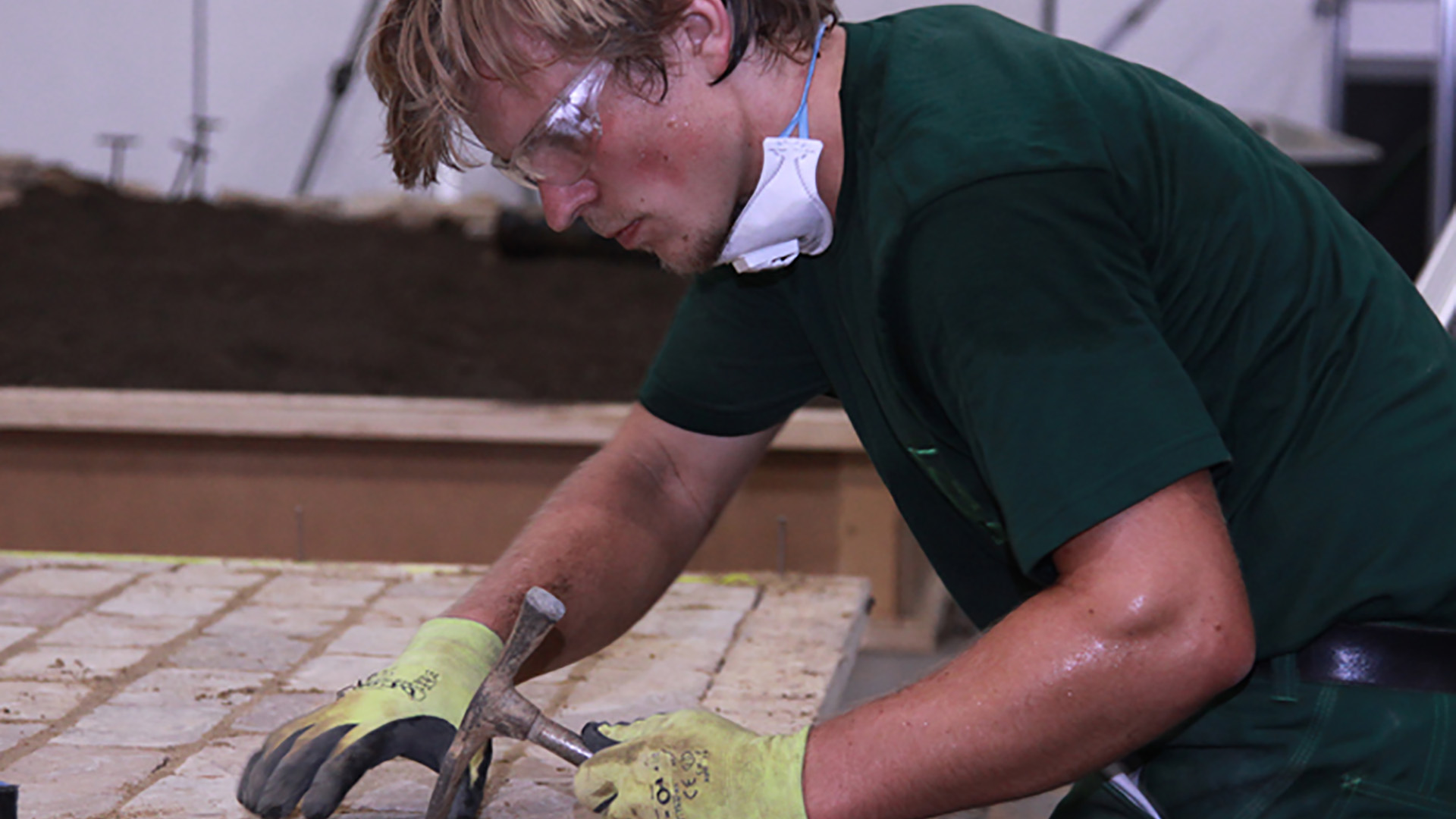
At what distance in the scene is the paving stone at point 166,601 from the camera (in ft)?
9.63

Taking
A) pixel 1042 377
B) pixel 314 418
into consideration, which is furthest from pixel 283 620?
pixel 1042 377

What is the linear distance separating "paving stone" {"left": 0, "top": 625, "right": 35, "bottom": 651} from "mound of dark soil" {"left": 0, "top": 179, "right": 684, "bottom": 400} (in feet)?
5.38

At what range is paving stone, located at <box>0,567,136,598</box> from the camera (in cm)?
305

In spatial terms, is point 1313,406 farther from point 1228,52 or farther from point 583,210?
point 1228,52

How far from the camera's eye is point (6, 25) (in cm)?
766

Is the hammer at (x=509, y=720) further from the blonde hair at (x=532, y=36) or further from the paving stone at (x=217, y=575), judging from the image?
the paving stone at (x=217, y=575)

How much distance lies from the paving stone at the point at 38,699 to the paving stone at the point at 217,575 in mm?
656

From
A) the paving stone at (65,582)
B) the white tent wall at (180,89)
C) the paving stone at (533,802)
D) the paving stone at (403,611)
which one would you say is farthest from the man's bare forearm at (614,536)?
the white tent wall at (180,89)

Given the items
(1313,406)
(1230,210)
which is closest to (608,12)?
(1230,210)

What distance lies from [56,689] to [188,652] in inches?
10.7

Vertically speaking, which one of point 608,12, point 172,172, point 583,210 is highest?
point 608,12

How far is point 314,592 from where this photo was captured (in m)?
3.13

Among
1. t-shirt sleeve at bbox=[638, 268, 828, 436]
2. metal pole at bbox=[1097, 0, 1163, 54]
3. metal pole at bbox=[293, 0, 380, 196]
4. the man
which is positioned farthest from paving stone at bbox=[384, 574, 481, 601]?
metal pole at bbox=[293, 0, 380, 196]

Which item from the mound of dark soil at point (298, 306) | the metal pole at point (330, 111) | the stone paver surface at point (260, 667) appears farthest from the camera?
the metal pole at point (330, 111)
